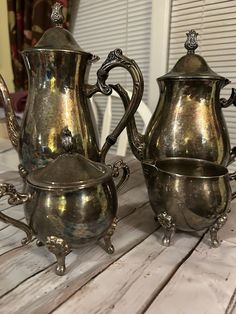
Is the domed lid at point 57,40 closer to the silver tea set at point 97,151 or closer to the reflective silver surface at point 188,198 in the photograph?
the silver tea set at point 97,151

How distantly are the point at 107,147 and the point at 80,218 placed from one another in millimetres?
176

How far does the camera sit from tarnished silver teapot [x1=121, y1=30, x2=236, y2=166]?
0.51 metres

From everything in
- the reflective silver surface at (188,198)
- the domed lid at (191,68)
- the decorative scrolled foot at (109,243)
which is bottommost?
the decorative scrolled foot at (109,243)

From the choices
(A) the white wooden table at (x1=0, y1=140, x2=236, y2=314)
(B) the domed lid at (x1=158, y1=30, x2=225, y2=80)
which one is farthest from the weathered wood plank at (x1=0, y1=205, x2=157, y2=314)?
(B) the domed lid at (x1=158, y1=30, x2=225, y2=80)

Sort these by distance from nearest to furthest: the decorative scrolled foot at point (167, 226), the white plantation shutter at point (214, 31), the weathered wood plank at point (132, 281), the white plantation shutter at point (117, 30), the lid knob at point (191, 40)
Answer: the weathered wood plank at point (132, 281)
the decorative scrolled foot at point (167, 226)
the lid knob at point (191, 40)
the white plantation shutter at point (214, 31)
the white plantation shutter at point (117, 30)

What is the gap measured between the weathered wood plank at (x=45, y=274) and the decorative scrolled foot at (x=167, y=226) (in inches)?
1.4

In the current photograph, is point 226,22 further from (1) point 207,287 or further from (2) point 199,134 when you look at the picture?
(1) point 207,287

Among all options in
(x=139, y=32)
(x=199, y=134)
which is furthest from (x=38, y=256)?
(x=139, y=32)

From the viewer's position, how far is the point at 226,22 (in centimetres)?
109

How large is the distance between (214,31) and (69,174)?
99 centimetres

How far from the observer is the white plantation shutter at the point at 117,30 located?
53.5 inches

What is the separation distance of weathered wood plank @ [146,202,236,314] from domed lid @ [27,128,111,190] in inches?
5.4

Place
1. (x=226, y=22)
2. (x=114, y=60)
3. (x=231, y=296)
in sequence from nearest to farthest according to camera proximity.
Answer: (x=231, y=296) → (x=114, y=60) → (x=226, y=22)

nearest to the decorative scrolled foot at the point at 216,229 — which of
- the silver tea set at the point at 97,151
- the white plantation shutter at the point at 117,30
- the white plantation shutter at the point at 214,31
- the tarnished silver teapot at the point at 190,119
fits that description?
the silver tea set at the point at 97,151
